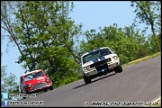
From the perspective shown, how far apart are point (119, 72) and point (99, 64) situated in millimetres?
1990

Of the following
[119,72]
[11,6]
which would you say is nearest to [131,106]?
[119,72]

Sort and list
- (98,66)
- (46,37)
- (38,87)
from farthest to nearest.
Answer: (46,37) < (38,87) < (98,66)

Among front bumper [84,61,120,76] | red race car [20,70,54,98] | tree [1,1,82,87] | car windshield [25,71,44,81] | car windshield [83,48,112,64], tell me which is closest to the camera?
front bumper [84,61,120,76]

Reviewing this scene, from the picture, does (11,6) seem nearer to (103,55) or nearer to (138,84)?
(103,55)

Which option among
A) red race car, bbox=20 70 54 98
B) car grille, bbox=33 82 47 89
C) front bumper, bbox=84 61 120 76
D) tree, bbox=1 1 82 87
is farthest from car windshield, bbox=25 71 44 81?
tree, bbox=1 1 82 87

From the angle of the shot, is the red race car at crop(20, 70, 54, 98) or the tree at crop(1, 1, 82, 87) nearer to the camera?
the red race car at crop(20, 70, 54, 98)

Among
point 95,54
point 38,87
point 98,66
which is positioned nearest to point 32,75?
point 38,87

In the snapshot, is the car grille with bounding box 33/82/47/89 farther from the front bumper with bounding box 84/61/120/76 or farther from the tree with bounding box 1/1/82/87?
the tree with bounding box 1/1/82/87

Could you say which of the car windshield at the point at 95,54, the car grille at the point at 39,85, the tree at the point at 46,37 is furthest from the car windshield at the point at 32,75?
the tree at the point at 46,37

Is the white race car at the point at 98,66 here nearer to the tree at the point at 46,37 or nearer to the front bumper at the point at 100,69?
the front bumper at the point at 100,69

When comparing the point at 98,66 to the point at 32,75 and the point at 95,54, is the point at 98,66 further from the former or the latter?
the point at 32,75

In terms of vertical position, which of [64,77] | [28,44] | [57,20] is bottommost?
[64,77]

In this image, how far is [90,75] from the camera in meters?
21.1

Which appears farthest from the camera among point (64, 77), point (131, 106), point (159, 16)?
point (159, 16)
